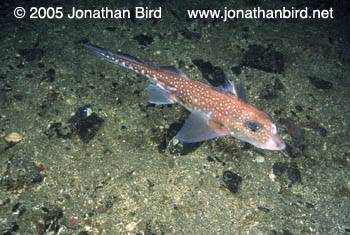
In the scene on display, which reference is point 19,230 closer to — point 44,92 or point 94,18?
point 44,92

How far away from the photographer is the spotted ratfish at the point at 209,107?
391cm

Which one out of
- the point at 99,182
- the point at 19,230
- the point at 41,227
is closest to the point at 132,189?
the point at 99,182

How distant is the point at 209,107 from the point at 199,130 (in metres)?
0.40

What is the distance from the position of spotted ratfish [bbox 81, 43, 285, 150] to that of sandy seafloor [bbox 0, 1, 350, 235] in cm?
64

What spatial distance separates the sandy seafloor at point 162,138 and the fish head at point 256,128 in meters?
0.86

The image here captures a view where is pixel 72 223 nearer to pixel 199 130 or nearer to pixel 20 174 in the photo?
pixel 20 174

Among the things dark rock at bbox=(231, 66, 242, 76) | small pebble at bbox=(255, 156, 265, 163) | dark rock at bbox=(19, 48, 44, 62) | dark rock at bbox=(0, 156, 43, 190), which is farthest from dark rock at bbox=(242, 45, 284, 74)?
dark rock at bbox=(0, 156, 43, 190)

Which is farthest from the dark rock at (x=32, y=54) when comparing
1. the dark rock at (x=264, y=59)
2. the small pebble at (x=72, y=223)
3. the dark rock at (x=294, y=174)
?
the dark rock at (x=294, y=174)

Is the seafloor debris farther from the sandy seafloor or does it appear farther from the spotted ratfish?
the spotted ratfish

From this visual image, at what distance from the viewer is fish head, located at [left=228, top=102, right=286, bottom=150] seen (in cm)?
387

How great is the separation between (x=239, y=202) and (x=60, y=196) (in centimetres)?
282

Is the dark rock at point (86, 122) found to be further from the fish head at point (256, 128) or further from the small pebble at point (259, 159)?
the small pebble at point (259, 159)

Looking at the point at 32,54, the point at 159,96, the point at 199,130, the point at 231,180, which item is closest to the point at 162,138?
the point at 159,96

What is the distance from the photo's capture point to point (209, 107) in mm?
4188
